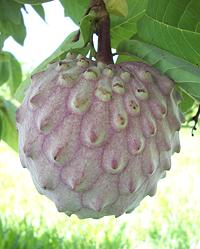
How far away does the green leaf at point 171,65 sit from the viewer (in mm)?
1115

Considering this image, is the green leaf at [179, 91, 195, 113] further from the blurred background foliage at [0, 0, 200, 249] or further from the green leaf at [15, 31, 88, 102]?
the green leaf at [15, 31, 88, 102]

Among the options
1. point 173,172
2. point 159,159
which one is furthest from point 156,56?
point 173,172

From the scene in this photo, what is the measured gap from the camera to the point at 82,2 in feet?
5.40

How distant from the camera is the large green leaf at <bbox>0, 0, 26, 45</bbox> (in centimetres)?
191

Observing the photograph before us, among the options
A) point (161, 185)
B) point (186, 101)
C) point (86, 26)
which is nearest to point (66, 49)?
point (86, 26)

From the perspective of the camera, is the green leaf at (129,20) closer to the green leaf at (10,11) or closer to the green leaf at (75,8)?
the green leaf at (75,8)

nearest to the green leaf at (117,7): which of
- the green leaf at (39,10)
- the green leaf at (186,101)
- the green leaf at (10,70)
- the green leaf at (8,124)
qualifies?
the green leaf at (186,101)

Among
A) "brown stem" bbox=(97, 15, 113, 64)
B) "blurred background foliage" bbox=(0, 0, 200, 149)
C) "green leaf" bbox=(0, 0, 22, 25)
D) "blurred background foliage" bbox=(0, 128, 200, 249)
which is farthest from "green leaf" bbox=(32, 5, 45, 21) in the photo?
"blurred background foliage" bbox=(0, 128, 200, 249)

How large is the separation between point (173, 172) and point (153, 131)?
7.58 m

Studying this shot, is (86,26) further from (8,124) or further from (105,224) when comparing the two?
(105,224)

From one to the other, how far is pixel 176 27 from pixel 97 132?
1.06 ft

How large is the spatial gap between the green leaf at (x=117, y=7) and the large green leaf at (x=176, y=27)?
0.07m

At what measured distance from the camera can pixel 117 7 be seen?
1.29 meters

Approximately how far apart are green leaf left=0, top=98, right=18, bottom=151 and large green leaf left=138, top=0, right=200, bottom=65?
1307 millimetres
